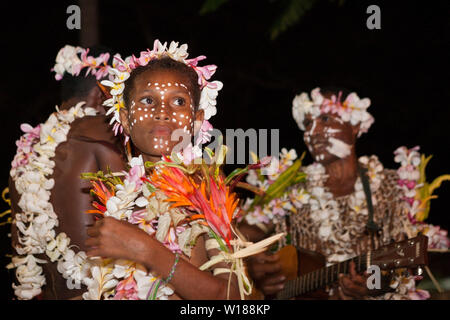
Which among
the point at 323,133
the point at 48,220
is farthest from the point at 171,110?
the point at 323,133

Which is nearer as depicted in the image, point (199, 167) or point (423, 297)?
point (199, 167)

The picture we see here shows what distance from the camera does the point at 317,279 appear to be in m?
4.02

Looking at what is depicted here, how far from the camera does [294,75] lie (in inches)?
353

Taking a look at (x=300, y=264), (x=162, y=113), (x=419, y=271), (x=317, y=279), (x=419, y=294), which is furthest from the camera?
(x=300, y=264)

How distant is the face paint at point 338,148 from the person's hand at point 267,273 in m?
0.90

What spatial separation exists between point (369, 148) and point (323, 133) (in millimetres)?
3821

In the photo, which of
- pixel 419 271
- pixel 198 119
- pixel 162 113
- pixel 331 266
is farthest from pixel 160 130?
pixel 331 266

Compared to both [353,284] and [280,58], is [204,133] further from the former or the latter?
[280,58]

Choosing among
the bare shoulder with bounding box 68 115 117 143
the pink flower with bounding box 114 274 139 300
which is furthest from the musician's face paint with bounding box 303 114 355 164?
the pink flower with bounding box 114 274 139 300

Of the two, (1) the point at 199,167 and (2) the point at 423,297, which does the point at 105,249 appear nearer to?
(1) the point at 199,167

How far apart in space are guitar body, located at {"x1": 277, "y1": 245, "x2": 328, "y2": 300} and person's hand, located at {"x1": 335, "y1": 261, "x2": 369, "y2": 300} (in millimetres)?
403

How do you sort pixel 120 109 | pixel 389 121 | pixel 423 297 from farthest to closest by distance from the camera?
pixel 389 121, pixel 423 297, pixel 120 109

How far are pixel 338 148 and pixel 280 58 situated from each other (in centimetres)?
457

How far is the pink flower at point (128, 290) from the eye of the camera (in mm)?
2227
